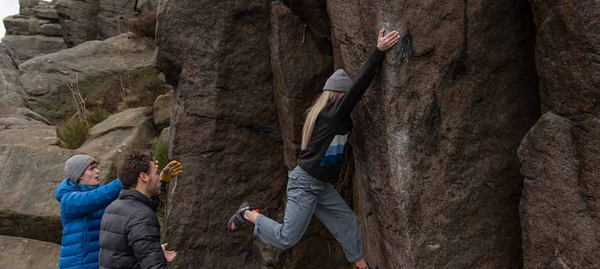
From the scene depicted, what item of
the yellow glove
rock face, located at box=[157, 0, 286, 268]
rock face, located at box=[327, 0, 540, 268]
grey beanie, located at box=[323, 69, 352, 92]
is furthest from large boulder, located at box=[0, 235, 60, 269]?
rock face, located at box=[327, 0, 540, 268]

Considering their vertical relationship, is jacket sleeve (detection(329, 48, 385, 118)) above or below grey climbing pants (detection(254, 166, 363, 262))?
above

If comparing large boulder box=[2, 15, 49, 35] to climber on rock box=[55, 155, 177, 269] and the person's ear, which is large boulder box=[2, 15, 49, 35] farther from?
the person's ear

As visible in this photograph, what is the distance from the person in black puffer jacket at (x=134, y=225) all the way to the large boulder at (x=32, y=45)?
16911 millimetres

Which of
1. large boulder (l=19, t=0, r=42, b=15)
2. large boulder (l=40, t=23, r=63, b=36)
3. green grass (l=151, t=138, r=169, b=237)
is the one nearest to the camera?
green grass (l=151, t=138, r=169, b=237)

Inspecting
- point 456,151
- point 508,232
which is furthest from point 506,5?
point 508,232

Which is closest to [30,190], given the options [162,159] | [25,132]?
[25,132]

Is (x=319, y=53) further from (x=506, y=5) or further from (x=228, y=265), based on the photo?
(x=228, y=265)

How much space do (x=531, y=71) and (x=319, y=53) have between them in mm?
2386

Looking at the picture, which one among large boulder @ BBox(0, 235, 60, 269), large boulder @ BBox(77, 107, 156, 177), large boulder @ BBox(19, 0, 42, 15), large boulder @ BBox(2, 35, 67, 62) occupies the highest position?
large boulder @ BBox(77, 107, 156, 177)

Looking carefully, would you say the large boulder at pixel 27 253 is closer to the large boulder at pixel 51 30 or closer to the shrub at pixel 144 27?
the shrub at pixel 144 27

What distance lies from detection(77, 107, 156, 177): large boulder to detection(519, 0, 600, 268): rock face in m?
6.19

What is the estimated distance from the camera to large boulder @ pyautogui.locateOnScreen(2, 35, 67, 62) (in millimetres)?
19078

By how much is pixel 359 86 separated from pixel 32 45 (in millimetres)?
18446

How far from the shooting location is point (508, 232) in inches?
164
